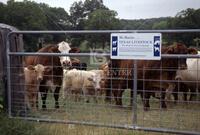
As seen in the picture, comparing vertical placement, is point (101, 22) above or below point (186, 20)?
above

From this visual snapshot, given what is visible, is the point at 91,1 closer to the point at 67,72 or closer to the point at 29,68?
the point at 67,72

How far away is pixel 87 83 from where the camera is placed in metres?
13.9

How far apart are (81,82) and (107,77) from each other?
3.05 meters

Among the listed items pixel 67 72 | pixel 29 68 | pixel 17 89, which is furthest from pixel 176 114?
pixel 67 72

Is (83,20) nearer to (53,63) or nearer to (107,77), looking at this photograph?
(53,63)

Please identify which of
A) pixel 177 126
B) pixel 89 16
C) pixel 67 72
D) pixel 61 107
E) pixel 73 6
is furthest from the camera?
pixel 73 6

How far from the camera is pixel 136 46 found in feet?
25.3

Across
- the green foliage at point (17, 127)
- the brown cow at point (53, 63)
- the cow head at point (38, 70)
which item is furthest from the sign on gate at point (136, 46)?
the brown cow at point (53, 63)

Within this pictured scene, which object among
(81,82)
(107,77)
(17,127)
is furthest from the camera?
(81,82)

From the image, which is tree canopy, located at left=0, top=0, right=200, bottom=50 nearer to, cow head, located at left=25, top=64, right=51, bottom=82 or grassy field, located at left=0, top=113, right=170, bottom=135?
cow head, located at left=25, top=64, right=51, bottom=82

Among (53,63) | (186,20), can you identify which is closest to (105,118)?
(53,63)

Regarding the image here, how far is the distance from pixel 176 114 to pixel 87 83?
499 cm

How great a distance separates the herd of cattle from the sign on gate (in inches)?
78.2

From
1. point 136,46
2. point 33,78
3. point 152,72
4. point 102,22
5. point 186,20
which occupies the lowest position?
point 33,78
